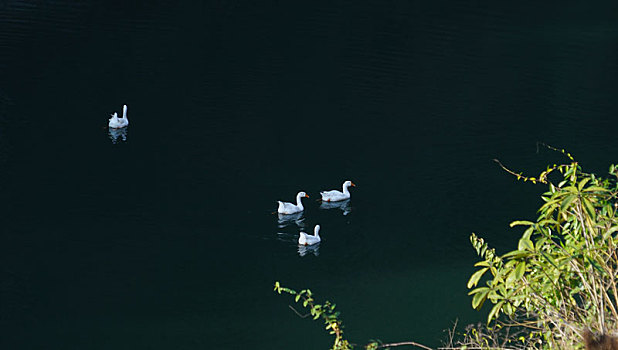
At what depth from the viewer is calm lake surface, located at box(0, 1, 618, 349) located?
8.67 metres

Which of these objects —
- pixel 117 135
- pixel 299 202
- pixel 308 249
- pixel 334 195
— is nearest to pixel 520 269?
pixel 308 249

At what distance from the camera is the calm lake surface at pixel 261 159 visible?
8.67m

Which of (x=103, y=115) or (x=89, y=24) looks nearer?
(x=103, y=115)

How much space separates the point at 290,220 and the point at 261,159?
2.23 metres

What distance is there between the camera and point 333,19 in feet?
72.6

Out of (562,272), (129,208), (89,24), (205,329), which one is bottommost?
(205,329)

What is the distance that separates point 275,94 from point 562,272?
12639 millimetres

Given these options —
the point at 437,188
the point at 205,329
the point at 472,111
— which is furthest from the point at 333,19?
the point at 205,329

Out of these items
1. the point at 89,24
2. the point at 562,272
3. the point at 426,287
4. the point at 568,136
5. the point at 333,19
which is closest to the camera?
the point at 562,272

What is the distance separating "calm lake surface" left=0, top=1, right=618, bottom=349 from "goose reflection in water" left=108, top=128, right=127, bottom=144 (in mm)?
86

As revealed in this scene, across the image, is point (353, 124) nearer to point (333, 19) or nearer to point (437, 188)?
point (437, 188)

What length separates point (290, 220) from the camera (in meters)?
10.7

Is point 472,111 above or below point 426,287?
above

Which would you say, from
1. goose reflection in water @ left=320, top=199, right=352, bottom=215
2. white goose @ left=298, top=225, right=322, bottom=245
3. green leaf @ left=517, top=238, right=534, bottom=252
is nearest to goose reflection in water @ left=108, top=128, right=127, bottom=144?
goose reflection in water @ left=320, top=199, right=352, bottom=215
